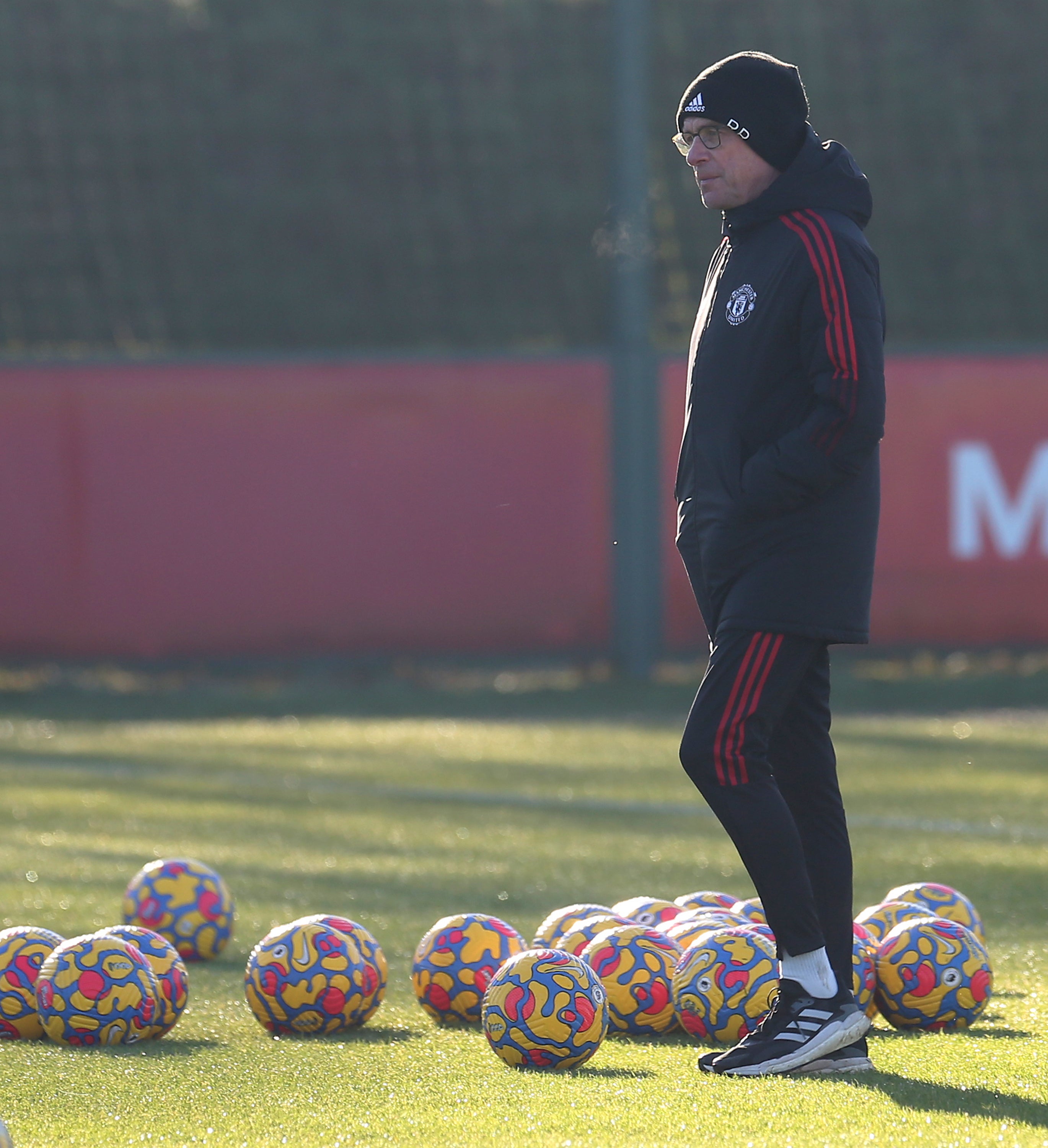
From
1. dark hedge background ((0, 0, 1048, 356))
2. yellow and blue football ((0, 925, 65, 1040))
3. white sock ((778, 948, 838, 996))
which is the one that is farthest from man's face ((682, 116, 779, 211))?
dark hedge background ((0, 0, 1048, 356))

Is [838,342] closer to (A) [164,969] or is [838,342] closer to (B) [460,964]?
(B) [460,964]

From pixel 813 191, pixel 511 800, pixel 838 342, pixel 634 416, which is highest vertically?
pixel 813 191

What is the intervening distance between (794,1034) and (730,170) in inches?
73.3

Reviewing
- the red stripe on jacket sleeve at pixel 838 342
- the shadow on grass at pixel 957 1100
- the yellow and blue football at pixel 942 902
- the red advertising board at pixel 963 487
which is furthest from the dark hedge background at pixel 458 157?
the shadow on grass at pixel 957 1100

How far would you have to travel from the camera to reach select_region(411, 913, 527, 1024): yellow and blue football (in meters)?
5.13

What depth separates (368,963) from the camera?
16.7 ft

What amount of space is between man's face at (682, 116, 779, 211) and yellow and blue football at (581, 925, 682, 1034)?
1862mm

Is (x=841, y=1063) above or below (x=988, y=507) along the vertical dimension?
below

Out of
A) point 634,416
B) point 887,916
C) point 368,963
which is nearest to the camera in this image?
point 368,963

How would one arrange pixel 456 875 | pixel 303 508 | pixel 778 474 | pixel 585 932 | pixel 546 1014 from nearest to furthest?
pixel 778 474 < pixel 546 1014 < pixel 585 932 < pixel 456 875 < pixel 303 508

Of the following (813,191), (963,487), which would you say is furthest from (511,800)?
(963,487)

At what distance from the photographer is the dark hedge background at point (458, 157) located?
1800 cm

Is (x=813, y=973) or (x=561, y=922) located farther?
(x=561, y=922)

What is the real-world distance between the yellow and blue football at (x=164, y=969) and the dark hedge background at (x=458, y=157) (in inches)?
504
